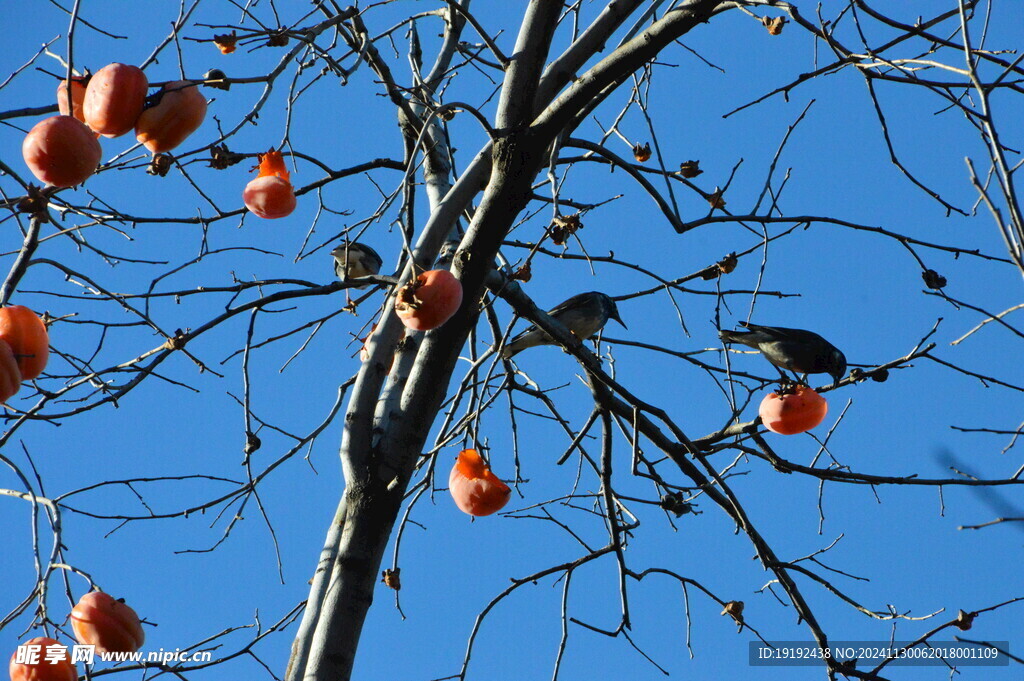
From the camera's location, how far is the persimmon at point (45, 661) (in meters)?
3.00

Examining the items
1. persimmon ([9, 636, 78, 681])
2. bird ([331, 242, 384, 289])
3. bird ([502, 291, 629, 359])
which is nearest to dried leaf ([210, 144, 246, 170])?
persimmon ([9, 636, 78, 681])

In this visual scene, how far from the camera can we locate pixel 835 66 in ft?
12.0

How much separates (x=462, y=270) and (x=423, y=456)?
41.6 inches

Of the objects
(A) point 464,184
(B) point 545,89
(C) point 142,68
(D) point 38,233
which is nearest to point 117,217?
(D) point 38,233

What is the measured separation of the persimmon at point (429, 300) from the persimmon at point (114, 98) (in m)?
1.06

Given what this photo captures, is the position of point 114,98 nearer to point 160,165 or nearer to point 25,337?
point 25,337

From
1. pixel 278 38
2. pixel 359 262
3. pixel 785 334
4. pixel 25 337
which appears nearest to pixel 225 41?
pixel 278 38

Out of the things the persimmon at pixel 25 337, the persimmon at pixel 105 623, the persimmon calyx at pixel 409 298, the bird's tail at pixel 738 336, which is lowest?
the persimmon at pixel 105 623

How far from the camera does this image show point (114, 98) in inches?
114

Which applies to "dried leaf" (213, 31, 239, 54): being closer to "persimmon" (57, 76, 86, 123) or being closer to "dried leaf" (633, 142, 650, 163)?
"persimmon" (57, 76, 86, 123)

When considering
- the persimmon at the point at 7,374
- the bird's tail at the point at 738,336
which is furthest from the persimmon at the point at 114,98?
the bird's tail at the point at 738,336

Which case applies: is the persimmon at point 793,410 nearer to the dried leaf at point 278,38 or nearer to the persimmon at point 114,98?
the dried leaf at point 278,38

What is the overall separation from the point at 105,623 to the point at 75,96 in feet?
5.84

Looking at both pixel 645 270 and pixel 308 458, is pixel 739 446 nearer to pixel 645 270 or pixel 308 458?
pixel 645 270
